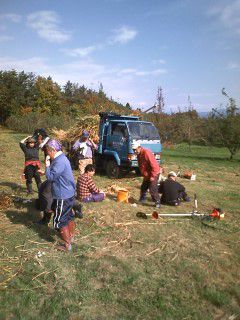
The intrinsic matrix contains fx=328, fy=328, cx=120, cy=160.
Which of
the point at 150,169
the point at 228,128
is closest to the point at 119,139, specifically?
the point at 150,169

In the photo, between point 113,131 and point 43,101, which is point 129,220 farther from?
point 43,101

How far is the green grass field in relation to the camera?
428cm

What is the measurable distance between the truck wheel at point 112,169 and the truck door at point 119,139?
434 mm

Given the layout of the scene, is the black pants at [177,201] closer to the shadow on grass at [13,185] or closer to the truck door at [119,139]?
the truck door at [119,139]

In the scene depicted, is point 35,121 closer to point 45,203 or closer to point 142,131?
point 142,131

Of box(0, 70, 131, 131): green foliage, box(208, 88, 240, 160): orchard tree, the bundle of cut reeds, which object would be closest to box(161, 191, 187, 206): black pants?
the bundle of cut reeds

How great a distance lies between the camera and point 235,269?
17.6 ft

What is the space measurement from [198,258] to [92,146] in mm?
7278

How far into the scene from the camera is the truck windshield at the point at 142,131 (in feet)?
40.2

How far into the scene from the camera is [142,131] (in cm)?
1253

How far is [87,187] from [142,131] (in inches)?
176

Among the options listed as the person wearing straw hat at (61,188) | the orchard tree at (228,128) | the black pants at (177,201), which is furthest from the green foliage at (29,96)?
the person wearing straw hat at (61,188)

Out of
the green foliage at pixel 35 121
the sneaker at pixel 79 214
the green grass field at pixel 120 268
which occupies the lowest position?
the green grass field at pixel 120 268

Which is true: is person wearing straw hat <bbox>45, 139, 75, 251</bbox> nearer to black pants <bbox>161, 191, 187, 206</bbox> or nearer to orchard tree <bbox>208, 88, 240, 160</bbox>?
black pants <bbox>161, 191, 187, 206</bbox>
